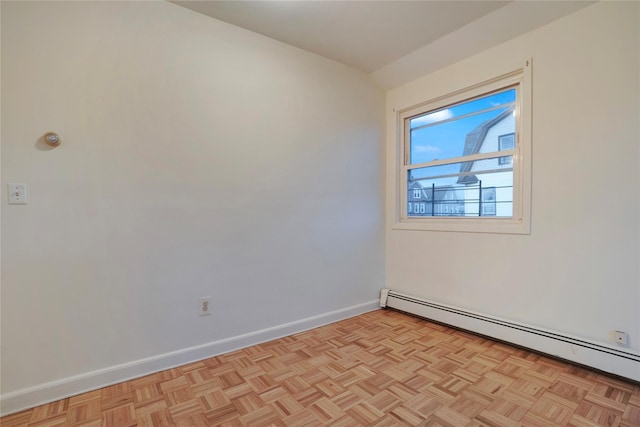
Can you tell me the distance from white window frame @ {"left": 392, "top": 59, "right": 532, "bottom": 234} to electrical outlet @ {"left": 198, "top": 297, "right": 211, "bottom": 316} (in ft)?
6.58

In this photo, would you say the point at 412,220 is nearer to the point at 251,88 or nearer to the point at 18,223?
the point at 251,88

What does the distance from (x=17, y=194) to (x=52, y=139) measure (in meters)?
0.34

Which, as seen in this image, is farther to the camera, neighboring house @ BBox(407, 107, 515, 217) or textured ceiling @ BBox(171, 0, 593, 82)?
neighboring house @ BBox(407, 107, 515, 217)

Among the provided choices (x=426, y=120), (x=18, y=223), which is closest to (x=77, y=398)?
(x=18, y=223)

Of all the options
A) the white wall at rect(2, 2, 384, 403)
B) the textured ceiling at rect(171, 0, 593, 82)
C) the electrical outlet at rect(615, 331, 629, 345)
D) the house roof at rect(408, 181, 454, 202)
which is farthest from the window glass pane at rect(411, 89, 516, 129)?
the electrical outlet at rect(615, 331, 629, 345)

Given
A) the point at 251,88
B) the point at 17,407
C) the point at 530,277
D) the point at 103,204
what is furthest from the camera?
the point at 251,88

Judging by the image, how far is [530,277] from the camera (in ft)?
7.27

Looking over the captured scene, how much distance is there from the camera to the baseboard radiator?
179cm

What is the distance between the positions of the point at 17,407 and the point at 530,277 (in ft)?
10.7

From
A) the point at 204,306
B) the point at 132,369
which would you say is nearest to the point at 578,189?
the point at 204,306

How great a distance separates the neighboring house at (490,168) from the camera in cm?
242

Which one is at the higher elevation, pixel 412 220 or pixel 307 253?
pixel 412 220

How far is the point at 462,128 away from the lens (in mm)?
2783

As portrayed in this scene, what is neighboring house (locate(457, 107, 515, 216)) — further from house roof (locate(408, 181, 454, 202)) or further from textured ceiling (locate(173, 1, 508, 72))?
textured ceiling (locate(173, 1, 508, 72))
